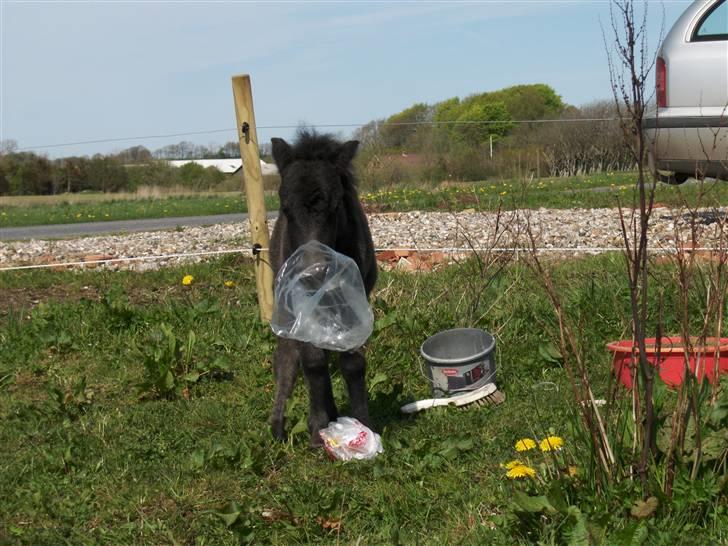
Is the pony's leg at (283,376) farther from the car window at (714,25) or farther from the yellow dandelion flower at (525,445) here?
the car window at (714,25)

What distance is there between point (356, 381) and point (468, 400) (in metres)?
0.78

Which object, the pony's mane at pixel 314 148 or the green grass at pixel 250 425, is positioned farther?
the pony's mane at pixel 314 148

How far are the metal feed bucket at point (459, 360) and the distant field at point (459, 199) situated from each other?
1233 millimetres

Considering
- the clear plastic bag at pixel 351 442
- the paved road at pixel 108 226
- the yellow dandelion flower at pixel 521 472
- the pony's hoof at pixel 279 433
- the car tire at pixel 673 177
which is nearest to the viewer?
the yellow dandelion flower at pixel 521 472

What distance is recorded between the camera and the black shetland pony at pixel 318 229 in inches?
194

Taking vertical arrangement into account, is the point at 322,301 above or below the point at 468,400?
above

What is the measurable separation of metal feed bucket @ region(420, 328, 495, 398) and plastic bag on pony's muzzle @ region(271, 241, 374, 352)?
0.89 meters

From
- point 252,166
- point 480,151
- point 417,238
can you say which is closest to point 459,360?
point 252,166

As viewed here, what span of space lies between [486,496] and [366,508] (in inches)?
21.4

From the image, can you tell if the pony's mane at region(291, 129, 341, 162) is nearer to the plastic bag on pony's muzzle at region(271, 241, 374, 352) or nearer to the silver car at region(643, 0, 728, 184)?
the plastic bag on pony's muzzle at region(271, 241, 374, 352)

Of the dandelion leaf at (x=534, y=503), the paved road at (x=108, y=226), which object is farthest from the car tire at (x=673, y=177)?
the paved road at (x=108, y=226)

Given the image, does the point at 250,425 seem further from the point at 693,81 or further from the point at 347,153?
the point at 693,81

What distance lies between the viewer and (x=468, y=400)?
5453 mm

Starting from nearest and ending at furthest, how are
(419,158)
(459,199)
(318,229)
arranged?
(318,229), (459,199), (419,158)
